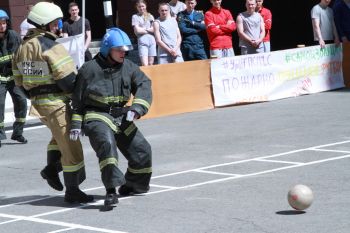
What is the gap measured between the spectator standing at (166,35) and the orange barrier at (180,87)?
52 centimetres

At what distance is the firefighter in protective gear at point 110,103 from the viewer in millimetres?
9406

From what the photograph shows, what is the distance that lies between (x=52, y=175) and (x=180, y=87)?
7414 mm

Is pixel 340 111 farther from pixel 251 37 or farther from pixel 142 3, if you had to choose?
pixel 142 3

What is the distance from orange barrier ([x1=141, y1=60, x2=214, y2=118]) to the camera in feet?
55.5

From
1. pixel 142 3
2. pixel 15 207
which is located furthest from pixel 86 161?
pixel 142 3

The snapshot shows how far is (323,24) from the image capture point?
63.4ft

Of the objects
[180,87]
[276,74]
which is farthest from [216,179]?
[276,74]

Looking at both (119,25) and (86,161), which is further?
(119,25)

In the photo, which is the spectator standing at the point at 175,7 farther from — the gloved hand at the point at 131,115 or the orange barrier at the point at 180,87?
the gloved hand at the point at 131,115

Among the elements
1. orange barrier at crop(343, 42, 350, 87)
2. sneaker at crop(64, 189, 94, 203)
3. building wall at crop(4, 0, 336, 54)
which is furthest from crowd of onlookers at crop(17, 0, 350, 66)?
sneaker at crop(64, 189, 94, 203)

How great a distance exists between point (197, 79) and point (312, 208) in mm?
8781

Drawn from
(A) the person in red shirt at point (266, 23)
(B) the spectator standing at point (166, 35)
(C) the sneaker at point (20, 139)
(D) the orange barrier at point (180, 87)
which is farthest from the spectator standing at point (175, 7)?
(C) the sneaker at point (20, 139)

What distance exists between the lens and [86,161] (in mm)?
12609

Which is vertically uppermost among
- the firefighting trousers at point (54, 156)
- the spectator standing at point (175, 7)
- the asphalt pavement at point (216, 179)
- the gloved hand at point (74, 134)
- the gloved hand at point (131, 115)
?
the spectator standing at point (175, 7)
